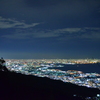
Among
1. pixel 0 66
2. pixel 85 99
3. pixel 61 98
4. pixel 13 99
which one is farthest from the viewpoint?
pixel 0 66

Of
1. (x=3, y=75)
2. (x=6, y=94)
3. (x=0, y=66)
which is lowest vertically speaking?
(x=6, y=94)

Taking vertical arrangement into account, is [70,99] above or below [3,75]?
below

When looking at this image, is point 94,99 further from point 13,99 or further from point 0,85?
point 0,85

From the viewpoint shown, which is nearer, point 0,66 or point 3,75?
point 3,75

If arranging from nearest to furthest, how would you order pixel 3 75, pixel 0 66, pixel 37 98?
pixel 37 98
pixel 3 75
pixel 0 66

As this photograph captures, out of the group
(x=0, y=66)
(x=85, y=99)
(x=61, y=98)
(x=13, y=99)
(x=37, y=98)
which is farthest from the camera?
(x=0, y=66)

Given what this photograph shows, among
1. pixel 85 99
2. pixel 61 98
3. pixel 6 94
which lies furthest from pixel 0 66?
pixel 85 99

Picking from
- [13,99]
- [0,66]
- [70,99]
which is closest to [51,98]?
[70,99]

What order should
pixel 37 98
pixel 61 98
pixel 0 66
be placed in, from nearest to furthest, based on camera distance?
pixel 37 98
pixel 61 98
pixel 0 66

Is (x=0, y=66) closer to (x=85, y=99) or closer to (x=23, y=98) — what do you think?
(x=23, y=98)
